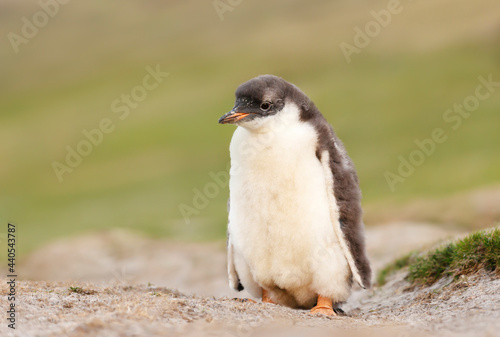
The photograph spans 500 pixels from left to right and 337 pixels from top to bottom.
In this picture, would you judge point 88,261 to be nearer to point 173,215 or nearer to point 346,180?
point 173,215

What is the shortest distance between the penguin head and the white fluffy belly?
29cm

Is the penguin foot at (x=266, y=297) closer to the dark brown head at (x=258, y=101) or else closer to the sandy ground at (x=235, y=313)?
the sandy ground at (x=235, y=313)

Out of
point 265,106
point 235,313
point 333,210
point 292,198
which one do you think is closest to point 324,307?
point 333,210

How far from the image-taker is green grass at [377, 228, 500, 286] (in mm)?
7004

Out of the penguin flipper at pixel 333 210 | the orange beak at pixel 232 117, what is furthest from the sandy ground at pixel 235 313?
the orange beak at pixel 232 117

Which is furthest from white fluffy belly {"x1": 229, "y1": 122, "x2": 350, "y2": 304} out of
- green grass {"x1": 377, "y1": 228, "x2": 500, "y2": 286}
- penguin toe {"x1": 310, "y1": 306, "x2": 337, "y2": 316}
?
green grass {"x1": 377, "y1": 228, "x2": 500, "y2": 286}

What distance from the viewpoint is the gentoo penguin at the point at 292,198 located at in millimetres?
6641

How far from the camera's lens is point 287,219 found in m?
6.70

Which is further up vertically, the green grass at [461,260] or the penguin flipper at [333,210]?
the penguin flipper at [333,210]

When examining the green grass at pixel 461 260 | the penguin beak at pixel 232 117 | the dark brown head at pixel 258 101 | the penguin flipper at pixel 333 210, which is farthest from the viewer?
the green grass at pixel 461 260

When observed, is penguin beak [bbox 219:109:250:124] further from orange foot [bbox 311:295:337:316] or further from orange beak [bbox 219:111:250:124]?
orange foot [bbox 311:295:337:316]

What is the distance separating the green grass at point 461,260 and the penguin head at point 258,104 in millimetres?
2768

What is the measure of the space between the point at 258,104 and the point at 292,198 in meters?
1.04

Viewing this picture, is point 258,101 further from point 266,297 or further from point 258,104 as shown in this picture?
point 266,297
